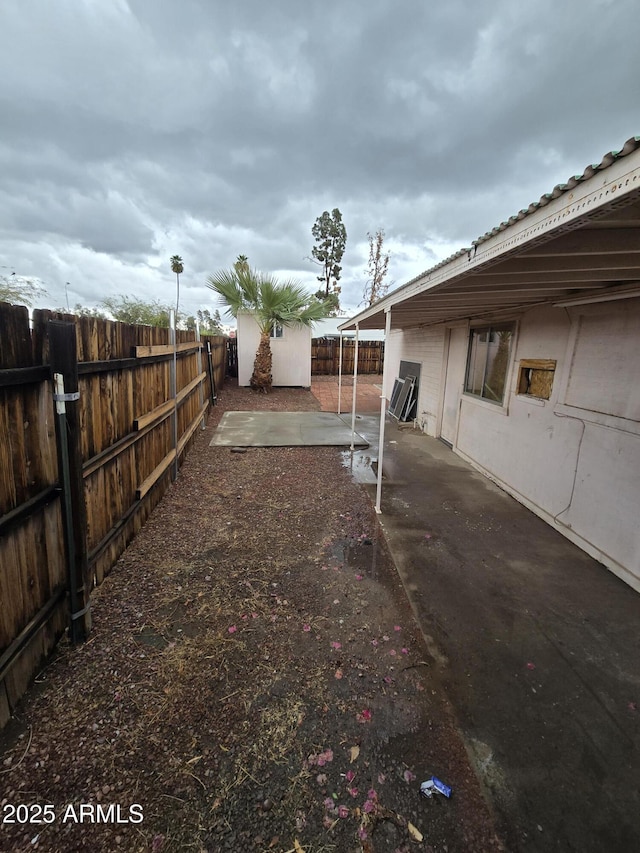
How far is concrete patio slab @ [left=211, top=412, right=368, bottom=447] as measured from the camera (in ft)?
21.9

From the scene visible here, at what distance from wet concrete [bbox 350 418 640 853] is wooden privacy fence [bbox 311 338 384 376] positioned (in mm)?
15709

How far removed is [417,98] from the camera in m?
7.47

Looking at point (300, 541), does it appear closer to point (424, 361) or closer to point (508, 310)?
point (508, 310)

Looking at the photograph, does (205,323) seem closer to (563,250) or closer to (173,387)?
(173,387)

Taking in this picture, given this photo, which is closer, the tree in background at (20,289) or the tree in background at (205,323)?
the tree in background at (20,289)

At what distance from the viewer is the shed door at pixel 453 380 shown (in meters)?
6.50

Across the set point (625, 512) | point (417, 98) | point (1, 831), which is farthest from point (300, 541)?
point (417, 98)

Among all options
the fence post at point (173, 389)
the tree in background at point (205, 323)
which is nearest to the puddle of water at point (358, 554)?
the fence post at point (173, 389)

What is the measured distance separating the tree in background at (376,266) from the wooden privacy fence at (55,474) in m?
24.8

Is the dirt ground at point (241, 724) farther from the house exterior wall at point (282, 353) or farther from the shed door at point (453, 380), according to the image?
the house exterior wall at point (282, 353)

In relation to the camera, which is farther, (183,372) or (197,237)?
(197,237)

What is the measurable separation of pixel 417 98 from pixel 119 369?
8717 mm

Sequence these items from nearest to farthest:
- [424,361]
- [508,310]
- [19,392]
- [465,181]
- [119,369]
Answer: [19,392] < [119,369] < [508,310] < [424,361] < [465,181]

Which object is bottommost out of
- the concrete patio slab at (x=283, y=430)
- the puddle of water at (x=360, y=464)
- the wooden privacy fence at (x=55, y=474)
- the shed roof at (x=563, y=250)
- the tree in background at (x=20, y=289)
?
the puddle of water at (x=360, y=464)
